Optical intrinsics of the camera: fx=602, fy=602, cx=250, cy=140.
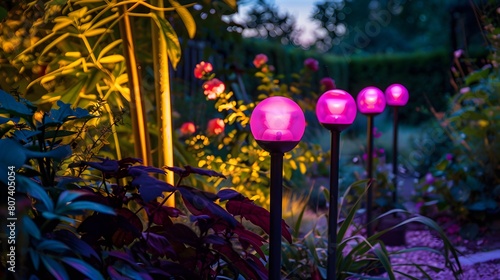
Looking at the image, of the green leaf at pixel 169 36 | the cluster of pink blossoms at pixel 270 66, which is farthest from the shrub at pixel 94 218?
the cluster of pink blossoms at pixel 270 66

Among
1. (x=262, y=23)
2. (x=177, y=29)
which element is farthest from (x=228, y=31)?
(x=262, y=23)

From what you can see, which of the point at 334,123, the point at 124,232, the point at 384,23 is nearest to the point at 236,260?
the point at 124,232

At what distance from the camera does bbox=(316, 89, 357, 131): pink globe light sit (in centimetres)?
244

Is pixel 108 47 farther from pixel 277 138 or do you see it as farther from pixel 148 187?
pixel 148 187

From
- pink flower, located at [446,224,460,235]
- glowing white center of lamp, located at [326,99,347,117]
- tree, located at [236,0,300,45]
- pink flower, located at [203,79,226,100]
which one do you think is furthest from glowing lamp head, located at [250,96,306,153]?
tree, located at [236,0,300,45]

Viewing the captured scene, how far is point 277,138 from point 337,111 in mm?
682

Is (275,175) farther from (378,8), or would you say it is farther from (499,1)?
(378,8)

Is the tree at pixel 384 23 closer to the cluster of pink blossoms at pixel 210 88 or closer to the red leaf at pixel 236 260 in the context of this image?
the cluster of pink blossoms at pixel 210 88

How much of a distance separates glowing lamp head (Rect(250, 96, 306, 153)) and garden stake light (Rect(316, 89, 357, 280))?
0.61m

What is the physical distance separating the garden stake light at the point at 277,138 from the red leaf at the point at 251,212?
0.11 ft

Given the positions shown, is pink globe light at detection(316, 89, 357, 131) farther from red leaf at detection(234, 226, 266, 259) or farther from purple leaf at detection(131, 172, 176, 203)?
purple leaf at detection(131, 172, 176, 203)

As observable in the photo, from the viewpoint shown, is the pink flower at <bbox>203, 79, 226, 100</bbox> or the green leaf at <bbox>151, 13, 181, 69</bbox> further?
the pink flower at <bbox>203, 79, 226, 100</bbox>

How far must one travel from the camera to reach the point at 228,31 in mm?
3797

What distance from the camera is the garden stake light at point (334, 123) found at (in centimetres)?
244
